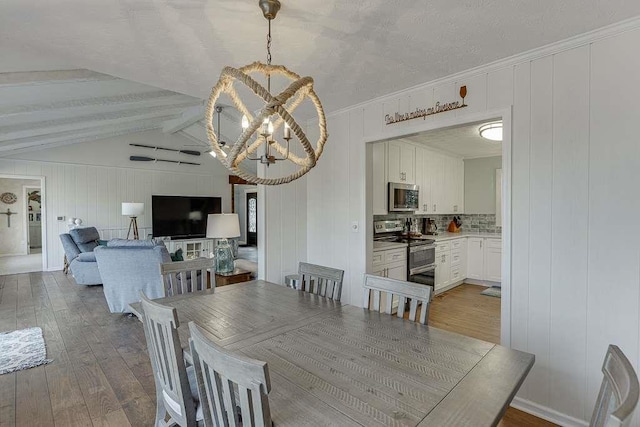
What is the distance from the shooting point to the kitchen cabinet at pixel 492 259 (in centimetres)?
533

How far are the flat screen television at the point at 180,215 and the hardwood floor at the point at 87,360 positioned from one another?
308 cm

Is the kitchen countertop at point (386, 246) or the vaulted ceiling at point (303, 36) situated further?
the kitchen countertop at point (386, 246)

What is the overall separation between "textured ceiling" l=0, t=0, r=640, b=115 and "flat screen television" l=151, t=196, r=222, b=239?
6.12 meters

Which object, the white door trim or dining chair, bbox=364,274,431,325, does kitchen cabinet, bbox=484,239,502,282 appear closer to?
the white door trim

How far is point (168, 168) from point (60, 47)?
6.80 metres

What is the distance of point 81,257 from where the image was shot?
213 inches

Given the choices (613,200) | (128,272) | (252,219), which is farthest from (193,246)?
(613,200)

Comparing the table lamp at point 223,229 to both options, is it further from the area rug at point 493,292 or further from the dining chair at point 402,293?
the area rug at point 493,292

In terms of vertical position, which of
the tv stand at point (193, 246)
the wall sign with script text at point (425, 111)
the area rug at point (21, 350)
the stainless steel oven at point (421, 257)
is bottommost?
the area rug at point (21, 350)

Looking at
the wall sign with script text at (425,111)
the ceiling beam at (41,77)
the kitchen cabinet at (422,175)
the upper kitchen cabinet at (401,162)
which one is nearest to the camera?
the wall sign with script text at (425,111)

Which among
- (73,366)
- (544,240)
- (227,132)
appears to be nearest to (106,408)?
(73,366)

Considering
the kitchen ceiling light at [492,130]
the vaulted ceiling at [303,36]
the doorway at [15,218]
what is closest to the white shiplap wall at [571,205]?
the vaulted ceiling at [303,36]

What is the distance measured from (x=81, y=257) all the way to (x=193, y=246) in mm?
3424

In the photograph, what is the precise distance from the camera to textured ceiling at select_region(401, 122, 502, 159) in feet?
14.5
